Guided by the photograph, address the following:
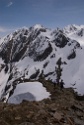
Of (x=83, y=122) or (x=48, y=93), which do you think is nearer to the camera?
(x=83, y=122)

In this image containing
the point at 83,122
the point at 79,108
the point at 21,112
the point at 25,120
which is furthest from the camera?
the point at 79,108

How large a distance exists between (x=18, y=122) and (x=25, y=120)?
2.05 ft

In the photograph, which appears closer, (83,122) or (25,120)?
(25,120)

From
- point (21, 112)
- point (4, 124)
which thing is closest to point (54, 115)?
point (21, 112)

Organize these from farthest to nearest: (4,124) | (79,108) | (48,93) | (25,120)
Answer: (48,93) → (79,108) → (25,120) → (4,124)

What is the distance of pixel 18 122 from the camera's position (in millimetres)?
17844

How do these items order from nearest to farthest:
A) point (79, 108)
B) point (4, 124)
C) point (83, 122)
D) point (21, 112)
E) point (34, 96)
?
point (4, 124) < point (21, 112) < point (83, 122) < point (79, 108) < point (34, 96)

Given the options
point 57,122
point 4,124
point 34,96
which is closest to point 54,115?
point 57,122

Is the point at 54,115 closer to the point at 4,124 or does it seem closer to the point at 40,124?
the point at 40,124

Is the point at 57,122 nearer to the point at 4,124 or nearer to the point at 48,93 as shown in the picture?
the point at 4,124

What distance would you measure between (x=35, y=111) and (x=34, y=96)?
14683mm

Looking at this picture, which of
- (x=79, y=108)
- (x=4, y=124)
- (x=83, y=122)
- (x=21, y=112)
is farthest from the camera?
(x=79, y=108)

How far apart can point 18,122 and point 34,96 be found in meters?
17.3

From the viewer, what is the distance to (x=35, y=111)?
20.4 m
